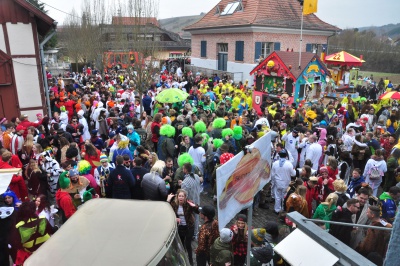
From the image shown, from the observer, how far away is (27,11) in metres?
11.5

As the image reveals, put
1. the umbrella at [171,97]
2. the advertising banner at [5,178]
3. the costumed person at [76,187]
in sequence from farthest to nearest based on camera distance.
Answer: the umbrella at [171,97] < the costumed person at [76,187] < the advertising banner at [5,178]

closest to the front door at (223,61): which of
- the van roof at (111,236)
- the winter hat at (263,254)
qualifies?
the winter hat at (263,254)

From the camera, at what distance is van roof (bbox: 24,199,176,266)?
8.51 feet

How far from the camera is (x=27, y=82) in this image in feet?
39.7

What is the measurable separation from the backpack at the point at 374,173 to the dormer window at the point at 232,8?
24230 mm

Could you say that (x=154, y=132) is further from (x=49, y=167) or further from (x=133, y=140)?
(x=49, y=167)

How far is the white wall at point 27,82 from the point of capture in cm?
1184

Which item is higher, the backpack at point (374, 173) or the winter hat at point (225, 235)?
the winter hat at point (225, 235)

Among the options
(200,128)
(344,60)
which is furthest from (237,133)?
(344,60)

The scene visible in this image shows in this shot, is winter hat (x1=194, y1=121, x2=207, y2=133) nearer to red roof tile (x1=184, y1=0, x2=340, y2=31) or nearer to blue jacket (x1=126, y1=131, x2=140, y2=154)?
blue jacket (x1=126, y1=131, x2=140, y2=154)

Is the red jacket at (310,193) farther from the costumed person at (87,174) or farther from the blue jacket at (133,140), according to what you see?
the blue jacket at (133,140)

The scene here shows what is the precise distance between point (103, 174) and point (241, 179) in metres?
3.47

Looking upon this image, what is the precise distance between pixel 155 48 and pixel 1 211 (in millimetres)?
11696

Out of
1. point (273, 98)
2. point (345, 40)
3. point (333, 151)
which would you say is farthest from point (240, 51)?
point (345, 40)
